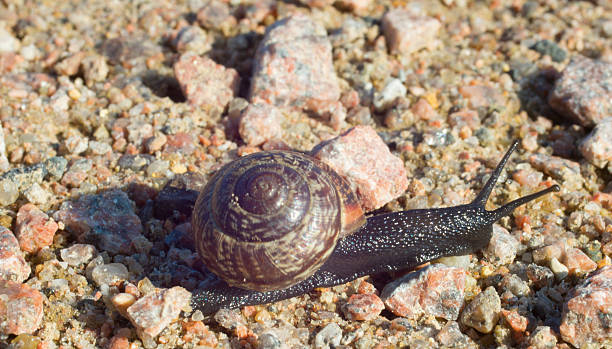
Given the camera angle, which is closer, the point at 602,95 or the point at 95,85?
the point at 602,95

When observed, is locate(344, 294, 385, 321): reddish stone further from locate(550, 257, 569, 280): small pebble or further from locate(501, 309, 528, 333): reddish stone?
locate(550, 257, 569, 280): small pebble

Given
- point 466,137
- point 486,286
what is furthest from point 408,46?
point 486,286

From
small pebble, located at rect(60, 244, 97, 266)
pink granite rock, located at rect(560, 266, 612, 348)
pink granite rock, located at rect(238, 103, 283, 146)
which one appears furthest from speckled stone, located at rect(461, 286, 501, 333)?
small pebble, located at rect(60, 244, 97, 266)

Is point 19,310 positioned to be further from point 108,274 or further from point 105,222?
point 105,222

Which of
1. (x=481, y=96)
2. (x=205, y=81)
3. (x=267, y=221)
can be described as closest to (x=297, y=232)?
(x=267, y=221)

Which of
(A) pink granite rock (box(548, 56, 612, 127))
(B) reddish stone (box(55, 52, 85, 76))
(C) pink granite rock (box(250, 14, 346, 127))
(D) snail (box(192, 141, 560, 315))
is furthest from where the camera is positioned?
(B) reddish stone (box(55, 52, 85, 76))

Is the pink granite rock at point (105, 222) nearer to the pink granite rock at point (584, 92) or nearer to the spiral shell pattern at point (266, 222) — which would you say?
the spiral shell pattern at point (266, 222)

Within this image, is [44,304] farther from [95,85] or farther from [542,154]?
[542,154]
